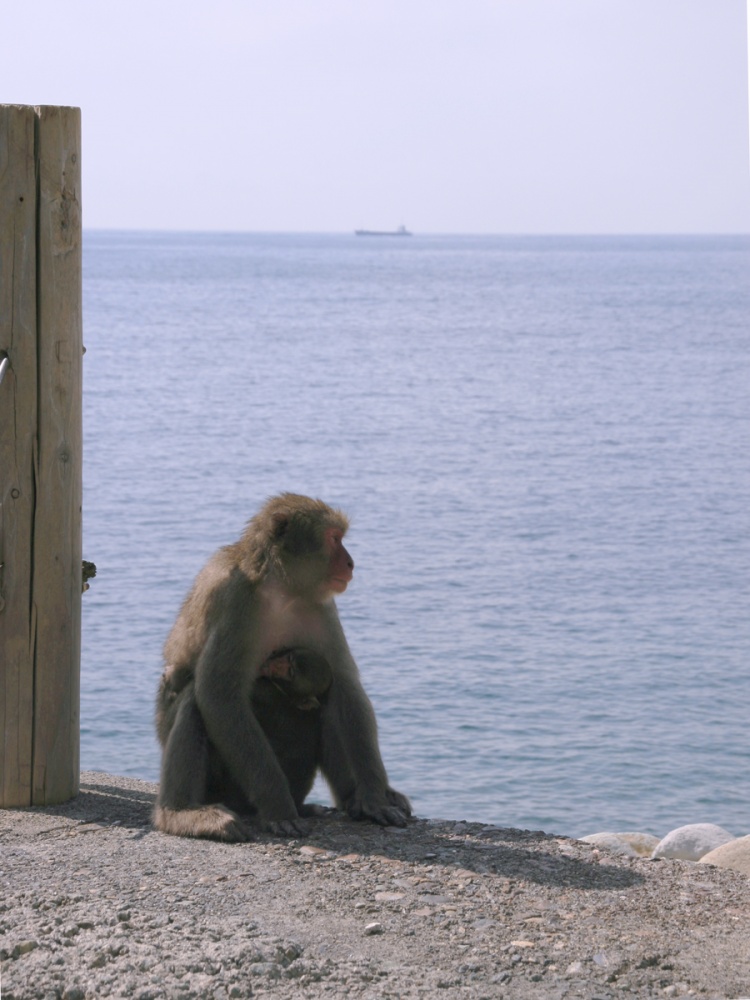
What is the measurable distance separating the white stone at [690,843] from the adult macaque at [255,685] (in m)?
3.38

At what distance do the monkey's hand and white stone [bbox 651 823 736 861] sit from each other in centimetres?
343

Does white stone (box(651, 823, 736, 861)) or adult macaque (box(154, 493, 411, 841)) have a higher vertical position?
adult macaque (box(154, 493, 411, 841))

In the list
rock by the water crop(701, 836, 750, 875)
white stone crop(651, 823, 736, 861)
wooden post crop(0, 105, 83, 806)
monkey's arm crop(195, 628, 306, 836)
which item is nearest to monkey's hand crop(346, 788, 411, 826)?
monkey's arm crop(195, 628, 306, 836)

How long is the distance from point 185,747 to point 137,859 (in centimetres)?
54

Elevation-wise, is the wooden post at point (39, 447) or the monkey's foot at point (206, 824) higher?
the wooden post at point (39, 447)

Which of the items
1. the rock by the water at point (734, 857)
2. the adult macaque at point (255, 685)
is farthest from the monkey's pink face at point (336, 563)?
the rock by the water at point (734, 857)

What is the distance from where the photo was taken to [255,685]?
5352 millimetres

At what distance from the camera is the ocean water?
12.5m

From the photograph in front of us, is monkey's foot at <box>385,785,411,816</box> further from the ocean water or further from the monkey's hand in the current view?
the ocean water

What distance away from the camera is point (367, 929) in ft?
13.6

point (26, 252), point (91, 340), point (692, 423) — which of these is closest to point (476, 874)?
point (26, 252)

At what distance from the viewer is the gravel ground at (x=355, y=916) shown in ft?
12.3

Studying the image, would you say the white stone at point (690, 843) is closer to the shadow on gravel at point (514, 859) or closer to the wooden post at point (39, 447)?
the shadow on gravel at point (514, 859)

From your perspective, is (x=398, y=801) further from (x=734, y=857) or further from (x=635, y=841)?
(x=635, y=841)
